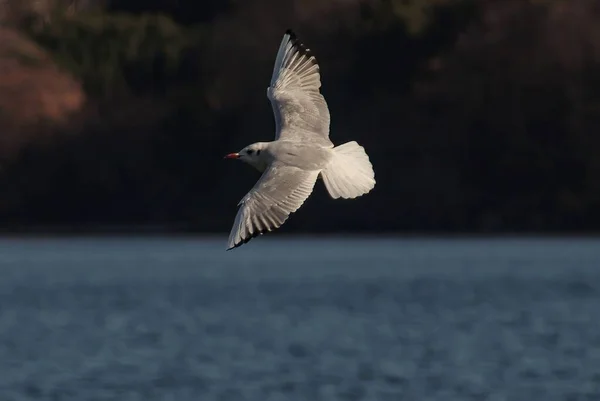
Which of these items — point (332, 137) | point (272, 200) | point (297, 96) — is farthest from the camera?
point (332, 137)

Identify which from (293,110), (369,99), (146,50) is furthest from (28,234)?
(293,110)

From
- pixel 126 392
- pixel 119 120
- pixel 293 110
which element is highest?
pixel 119 120

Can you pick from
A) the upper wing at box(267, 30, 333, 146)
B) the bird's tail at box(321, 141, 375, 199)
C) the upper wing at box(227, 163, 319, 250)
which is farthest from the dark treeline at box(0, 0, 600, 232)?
the upper wing at box(227, 163, 319, 250)

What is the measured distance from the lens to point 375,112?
4234 centimetres

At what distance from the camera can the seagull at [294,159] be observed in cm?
1012

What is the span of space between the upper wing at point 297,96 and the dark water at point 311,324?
30.4ft

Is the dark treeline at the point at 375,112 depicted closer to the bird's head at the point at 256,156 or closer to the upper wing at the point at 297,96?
the upper wing at the point at 297,96

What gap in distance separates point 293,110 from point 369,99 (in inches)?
1240

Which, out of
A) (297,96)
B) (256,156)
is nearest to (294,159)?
(256,156)

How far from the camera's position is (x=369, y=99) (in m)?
42.9

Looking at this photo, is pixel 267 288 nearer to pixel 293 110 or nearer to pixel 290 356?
pixel 290 356

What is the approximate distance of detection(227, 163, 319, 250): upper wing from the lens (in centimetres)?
995

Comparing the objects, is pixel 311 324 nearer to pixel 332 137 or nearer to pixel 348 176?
pixel 332 137

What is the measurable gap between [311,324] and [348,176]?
1875 cm
